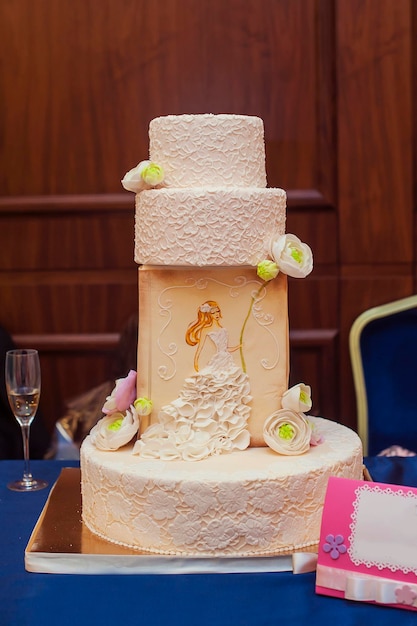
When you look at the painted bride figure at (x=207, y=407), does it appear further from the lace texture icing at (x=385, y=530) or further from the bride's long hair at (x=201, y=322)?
the lace texture icing at (x=385, y=530)

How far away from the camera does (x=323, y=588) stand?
4.11 ft

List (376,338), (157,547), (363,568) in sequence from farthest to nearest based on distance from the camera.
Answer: (376,338) → (157,547) → (363,568)

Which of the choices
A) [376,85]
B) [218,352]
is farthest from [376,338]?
[218,352]

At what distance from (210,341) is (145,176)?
348 mm

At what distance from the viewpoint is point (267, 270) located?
1.53 meters

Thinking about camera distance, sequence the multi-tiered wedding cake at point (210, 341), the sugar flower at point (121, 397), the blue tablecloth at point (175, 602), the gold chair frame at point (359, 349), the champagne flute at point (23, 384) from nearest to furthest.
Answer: the blue tablecloth at point (175, 602) → the multi-tiered wedding cake at point (210, 341) → the sugar flower at point (121, 397) → the champagne flute at point (23, 384) → the gold chair frame at point (359, 349)

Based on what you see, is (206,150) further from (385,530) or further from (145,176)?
(385,530)

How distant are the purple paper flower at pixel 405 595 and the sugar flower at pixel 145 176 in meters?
0.86

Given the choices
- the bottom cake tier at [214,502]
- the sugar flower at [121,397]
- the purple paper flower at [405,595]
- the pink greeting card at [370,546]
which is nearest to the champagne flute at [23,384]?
the sugar flower at [121,397]

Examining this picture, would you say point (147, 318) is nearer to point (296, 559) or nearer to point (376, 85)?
point (296, 559)

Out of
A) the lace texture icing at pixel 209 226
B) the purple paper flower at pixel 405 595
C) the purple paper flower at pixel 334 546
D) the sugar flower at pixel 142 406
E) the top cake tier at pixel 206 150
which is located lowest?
the purple paper flower at pixel 405 595

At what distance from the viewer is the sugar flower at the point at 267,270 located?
1.54 meters

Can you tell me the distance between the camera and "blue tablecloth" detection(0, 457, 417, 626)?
118 cm

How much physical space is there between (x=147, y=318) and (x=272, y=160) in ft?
4.42
